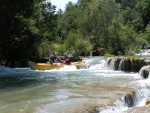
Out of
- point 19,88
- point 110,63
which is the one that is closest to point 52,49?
point 110,63

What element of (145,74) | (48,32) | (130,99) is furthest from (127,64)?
(48,32)

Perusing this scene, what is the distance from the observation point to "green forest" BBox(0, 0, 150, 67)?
Answer: 3062 cm

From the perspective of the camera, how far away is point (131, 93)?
15523 millimetres

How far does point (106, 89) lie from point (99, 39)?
3203 cm

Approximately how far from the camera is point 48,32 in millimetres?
41812

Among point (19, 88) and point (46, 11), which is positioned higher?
point (46, 11)

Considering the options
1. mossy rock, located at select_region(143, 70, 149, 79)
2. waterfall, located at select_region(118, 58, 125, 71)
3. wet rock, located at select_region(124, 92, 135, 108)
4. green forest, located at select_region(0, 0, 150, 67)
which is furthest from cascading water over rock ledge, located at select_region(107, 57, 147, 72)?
wet rock, located at select_region(124, 92, 135, 108)

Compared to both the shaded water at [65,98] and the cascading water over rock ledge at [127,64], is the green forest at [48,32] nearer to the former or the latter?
the cascading water over rock ledge at [127,64]

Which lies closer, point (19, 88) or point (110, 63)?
point (19, 88)

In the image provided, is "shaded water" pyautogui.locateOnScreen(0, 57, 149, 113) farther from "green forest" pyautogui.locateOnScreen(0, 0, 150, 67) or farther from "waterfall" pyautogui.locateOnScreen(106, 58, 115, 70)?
"green forest" pyautogui.locateOnScreen(0, 0, 150, 67)

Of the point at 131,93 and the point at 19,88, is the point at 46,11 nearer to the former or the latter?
the point at 19,88

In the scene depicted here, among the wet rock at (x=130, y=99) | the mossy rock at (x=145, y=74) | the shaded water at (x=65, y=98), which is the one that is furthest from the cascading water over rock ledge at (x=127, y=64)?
the wet rock at (x=130, y=99)

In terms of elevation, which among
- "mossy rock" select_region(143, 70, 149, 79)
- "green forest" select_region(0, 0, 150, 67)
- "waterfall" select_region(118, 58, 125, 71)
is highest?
"green forest" select_region(0, 0, 150, 67)

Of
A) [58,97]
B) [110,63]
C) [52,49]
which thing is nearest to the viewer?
[58,97]
